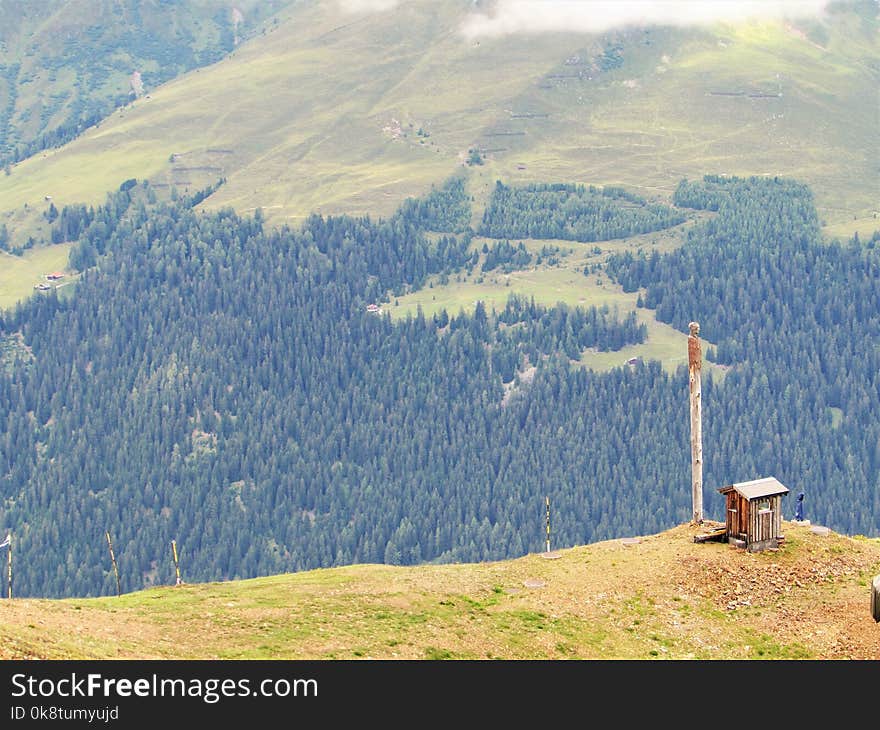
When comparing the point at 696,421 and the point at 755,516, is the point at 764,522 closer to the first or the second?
the point at 755,516

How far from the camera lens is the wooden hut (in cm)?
10481

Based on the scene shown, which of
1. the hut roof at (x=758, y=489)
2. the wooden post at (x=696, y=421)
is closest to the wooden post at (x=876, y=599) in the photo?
the hut roof at (x=758, y=489)

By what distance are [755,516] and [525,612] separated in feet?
64.3

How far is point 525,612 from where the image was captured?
→ 95.8m

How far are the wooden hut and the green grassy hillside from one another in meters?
1.10

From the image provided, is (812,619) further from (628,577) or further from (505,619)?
(505,619)

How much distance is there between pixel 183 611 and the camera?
93375 millimetres

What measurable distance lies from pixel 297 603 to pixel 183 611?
723 centimetres

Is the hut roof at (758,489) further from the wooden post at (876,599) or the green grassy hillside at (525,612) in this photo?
the wooden post at (876,599)

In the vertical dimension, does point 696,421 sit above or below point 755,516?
above

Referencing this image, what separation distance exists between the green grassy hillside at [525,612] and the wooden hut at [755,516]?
1.10m

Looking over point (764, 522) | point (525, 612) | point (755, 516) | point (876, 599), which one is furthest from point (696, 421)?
point (525, 612)

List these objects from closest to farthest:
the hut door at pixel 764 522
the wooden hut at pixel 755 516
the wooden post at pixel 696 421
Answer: the wooden hut at pixel 755 516
the hut door at pixel 764 522
the wooden post at pixel 696 421

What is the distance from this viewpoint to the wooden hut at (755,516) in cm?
10481
